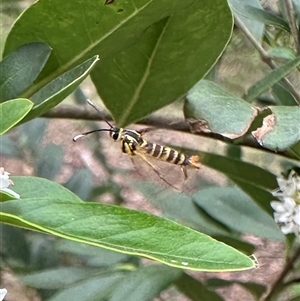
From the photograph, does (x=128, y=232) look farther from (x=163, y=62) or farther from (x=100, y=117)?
(x=100, y=117)

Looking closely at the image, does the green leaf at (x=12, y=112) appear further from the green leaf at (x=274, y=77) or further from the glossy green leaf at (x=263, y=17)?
the glossy green leaf at (x=263, y=17)

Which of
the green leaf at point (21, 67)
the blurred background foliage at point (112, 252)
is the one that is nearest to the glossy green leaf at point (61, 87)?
the green leaf at point (21, 67)

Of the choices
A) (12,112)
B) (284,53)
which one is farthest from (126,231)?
(284,53)

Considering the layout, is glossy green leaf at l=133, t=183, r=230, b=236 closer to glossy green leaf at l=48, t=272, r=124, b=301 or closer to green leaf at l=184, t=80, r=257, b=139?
glossy green leaf at l=48, t=272, r=124, b=301

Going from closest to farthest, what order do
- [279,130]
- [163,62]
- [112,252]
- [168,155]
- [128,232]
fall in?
[128,232] < [279,130] < [163,62] < [168,155] < [112,252]

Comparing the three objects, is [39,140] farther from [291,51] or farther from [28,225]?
[28,225]

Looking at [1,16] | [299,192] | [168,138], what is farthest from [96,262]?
[1,16]

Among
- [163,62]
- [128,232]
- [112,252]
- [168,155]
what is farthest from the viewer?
[112,252]

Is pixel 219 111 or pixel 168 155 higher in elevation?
pixel 219 111
